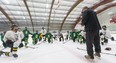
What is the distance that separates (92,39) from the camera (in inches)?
117

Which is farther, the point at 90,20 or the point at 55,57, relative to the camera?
the point at 55,57

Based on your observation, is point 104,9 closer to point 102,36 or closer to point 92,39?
point 102,36

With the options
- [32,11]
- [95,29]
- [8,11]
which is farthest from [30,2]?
[95,29]

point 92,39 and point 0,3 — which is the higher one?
point 0,3

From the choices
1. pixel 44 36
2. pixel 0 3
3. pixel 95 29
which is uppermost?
pixel 0 3

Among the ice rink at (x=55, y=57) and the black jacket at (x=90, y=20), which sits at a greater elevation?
the black jacket at (x=90, y=20)

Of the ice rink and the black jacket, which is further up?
the black jacket

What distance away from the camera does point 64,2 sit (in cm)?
1672

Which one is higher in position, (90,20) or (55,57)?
(90,20)

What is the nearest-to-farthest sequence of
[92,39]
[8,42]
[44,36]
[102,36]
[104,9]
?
1. [92,39]
2. [8,42]
3. [102,36]
4. [44,36]
5. [104,9]

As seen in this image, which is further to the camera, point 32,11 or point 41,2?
point 32,11

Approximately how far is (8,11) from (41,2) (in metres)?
5.62

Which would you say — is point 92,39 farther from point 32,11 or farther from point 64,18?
point 64,18

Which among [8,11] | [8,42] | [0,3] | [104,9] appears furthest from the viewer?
[104,9]
